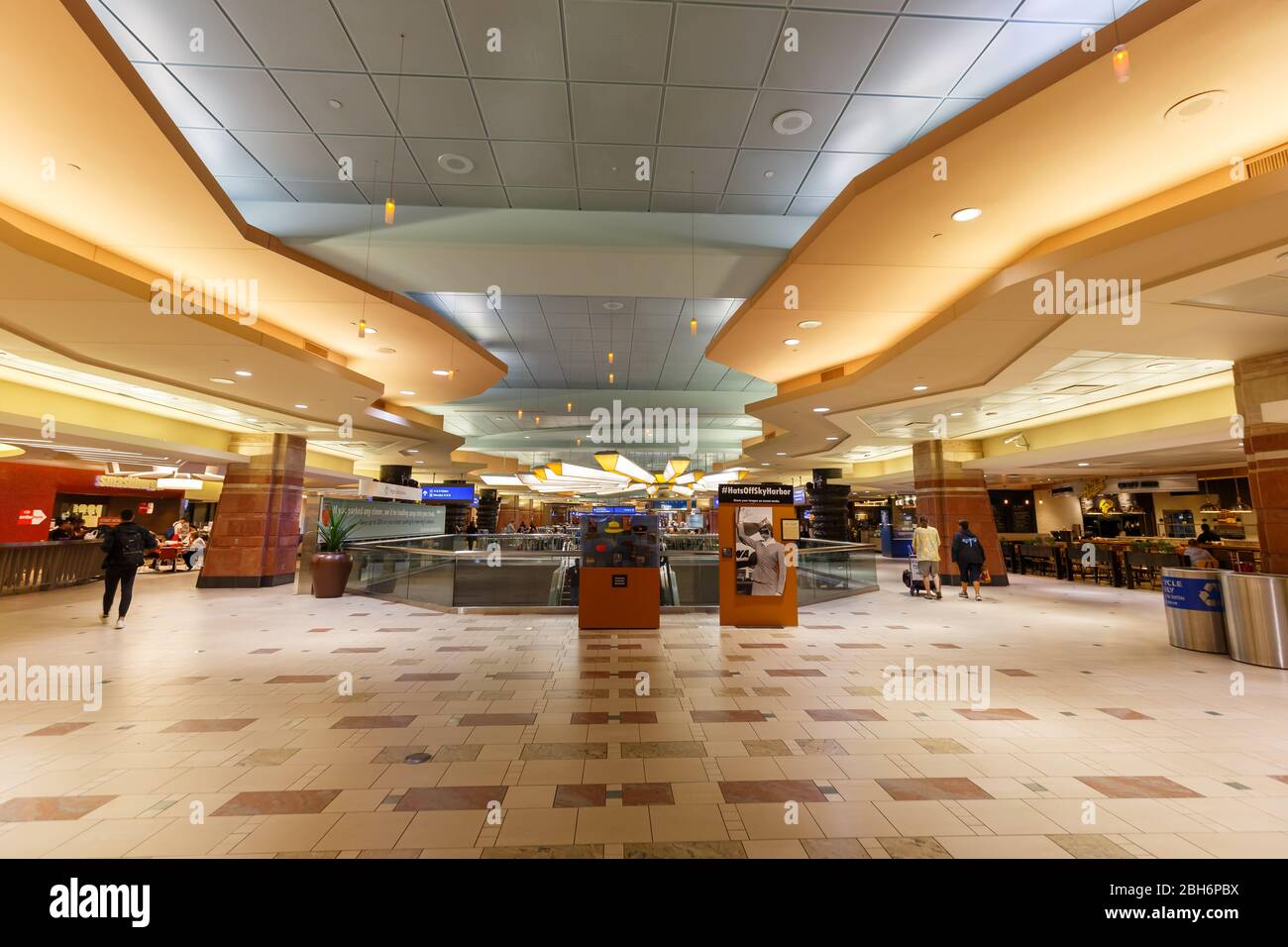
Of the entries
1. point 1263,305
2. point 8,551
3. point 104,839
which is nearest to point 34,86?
point 104,839

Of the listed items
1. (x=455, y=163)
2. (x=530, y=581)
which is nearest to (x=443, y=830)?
(x=455, y=163)

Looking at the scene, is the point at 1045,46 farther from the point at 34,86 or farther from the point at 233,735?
the point at 233,735

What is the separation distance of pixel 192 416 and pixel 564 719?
492 inches

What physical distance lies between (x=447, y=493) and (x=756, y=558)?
15683mm

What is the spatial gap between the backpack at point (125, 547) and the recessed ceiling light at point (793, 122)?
9.48 m

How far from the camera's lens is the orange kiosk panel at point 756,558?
743 cm

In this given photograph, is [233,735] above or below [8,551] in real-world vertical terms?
below

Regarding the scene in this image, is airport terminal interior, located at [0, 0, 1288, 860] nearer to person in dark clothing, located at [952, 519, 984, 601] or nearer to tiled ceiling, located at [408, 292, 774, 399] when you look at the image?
tiled ceiling, located at [408, 292, 774, 399]

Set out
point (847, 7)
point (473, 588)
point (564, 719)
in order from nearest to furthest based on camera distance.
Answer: point (847, 7)
point (564, 719)
point (473, 588)

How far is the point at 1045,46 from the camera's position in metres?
3.37

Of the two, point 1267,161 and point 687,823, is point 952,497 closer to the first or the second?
point 1267,161

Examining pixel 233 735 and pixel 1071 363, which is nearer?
pixel 233 735

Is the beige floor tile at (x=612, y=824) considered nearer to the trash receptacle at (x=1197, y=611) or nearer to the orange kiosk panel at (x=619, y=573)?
the orange kiosk panel at (x=619, y=573)

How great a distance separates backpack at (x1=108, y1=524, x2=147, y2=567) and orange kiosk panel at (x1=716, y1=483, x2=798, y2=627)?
8257 millimetres
